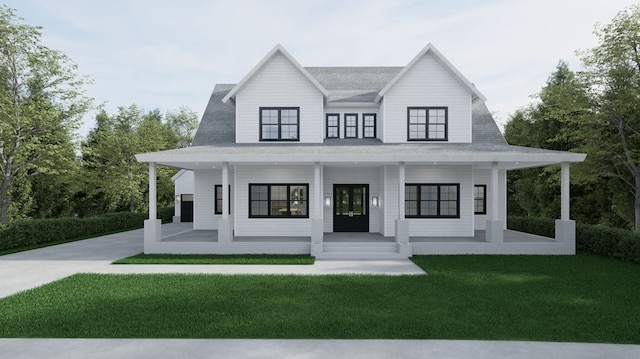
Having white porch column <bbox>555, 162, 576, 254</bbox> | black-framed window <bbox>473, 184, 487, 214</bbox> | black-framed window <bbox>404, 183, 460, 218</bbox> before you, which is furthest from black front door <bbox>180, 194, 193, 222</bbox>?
white porch column <bbox>555, 162, 576, 254</bbox>

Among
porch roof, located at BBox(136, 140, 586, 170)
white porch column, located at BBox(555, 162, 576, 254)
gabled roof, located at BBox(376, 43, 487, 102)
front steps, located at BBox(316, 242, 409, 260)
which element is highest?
gabled roof, located at BBox(376, 43, 487, 102)

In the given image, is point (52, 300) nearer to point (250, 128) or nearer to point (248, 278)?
point (248, 278)

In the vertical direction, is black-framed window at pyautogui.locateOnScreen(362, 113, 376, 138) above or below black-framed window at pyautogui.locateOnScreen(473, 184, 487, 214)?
above

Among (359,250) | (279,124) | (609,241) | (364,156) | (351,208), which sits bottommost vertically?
(359,250)

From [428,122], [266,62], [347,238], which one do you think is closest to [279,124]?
[266,62]

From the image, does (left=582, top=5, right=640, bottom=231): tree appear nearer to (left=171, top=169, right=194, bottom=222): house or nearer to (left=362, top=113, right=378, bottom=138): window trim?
(left=362, top=113, right=378, bottom=138): window trim

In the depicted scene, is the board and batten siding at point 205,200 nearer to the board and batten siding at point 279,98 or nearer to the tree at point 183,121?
the board and batten siding at point 279,98

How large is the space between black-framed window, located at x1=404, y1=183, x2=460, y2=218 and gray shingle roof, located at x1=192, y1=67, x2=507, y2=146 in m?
2.70

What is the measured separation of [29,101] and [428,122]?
66.3 ft

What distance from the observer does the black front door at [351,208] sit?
18188mm

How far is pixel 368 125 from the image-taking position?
744 inches

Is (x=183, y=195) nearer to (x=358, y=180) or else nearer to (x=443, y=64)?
(x=358, y=180)

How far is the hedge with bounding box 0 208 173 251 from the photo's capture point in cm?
1633

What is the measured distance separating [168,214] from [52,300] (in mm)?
23147
